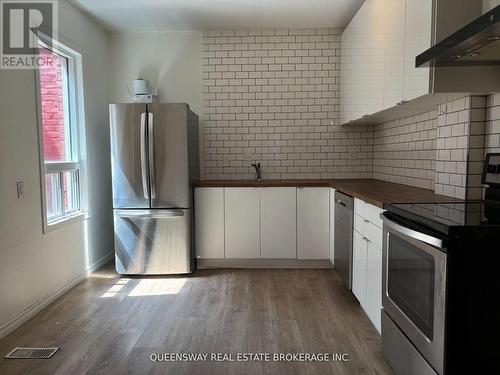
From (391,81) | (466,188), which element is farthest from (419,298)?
(391,81)

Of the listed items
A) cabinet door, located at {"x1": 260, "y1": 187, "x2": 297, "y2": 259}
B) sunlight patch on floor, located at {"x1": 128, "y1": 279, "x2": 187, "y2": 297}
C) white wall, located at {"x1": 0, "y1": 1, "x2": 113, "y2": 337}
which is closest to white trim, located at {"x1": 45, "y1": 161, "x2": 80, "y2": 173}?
white wall, located at {"x1": 0, "y1": 1, "x2": 113, "y2": 337}

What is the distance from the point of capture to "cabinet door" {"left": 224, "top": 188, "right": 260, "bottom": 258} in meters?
3.70

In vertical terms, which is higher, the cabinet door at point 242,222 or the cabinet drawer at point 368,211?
the cabinet drawer at point 368,211

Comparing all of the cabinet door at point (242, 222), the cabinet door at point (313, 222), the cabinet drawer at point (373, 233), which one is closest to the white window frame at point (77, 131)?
the cabinet door at point (242, 222)

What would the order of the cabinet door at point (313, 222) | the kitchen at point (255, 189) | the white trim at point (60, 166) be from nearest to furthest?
the kitchen at point (255, 189) → the white trim at point (60, 166) → the cabinet door at point (313, 222)

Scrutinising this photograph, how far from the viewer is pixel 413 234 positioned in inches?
61.7

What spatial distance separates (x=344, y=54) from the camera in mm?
3859

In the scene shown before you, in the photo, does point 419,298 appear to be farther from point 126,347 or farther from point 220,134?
point 220,134

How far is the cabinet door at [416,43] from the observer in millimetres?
1927

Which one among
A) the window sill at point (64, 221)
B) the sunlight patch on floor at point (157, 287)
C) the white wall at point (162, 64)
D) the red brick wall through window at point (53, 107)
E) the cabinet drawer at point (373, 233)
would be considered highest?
the white wall at point (162, 64)

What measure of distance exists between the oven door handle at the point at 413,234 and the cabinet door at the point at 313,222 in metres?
1.72

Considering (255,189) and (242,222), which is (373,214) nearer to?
(255,189)

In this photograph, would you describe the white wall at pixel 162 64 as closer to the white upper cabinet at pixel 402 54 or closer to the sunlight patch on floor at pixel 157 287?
the sunlight patch on floor at pixel 157 287

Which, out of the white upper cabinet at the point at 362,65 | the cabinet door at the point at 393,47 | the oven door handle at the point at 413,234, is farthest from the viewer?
the white upper cabinet at the point at 362,65
